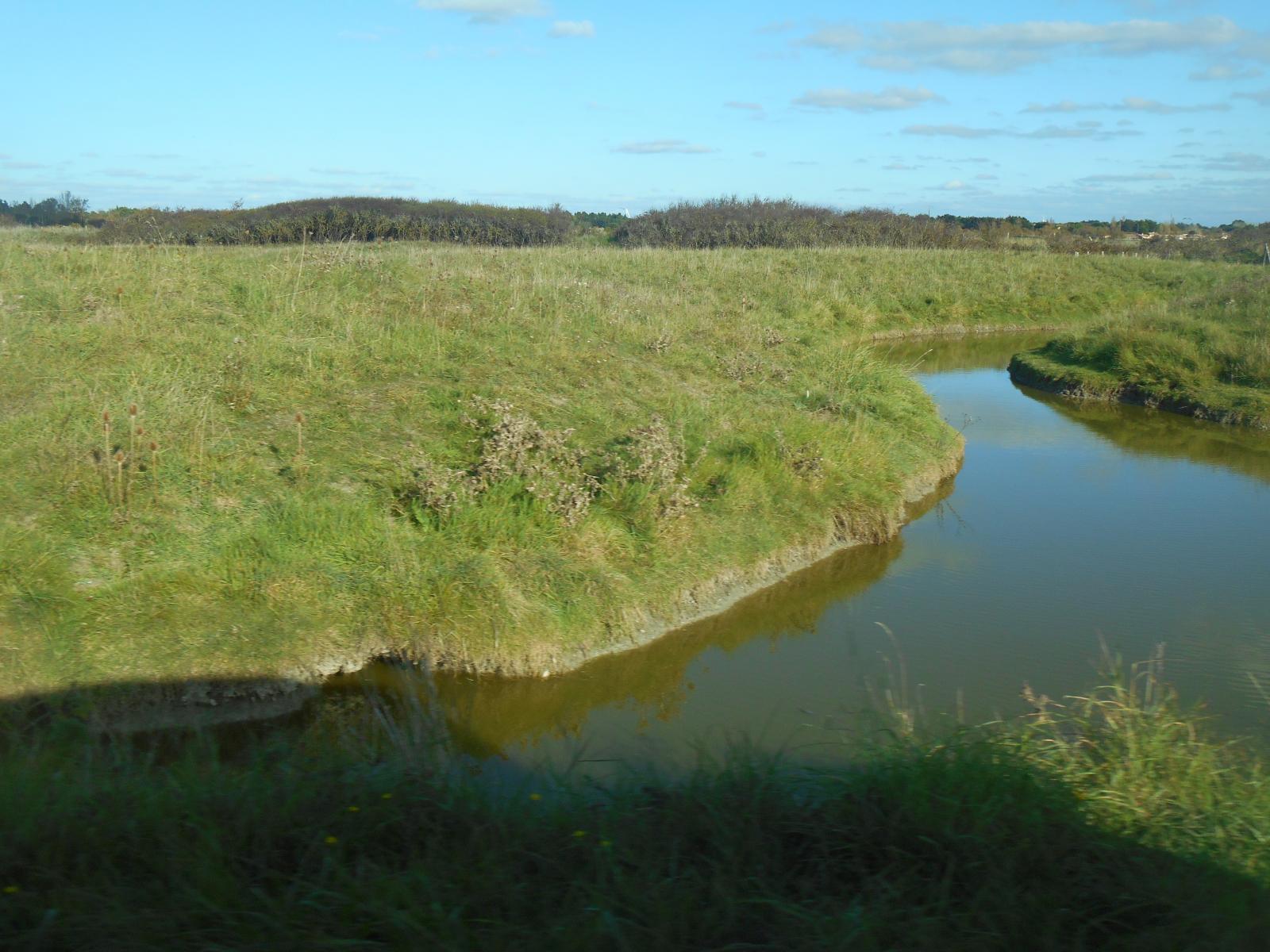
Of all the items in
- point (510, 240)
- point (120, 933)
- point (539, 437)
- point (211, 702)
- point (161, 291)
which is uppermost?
point (510, 240)

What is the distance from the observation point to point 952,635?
7.17 m

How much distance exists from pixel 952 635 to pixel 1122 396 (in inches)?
448

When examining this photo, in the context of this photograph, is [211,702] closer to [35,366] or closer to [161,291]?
[35,366]

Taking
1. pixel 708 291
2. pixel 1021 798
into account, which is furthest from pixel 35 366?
pixel 708 291

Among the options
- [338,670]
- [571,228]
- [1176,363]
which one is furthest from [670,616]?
[571,228]

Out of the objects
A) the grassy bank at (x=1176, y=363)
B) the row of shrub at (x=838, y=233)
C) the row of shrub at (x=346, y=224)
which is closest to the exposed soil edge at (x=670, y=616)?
the grassy bank at (x=1176, y=363)

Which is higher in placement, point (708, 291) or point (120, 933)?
point (708, 291)

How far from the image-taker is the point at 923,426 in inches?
478

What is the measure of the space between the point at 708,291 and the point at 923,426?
711cm

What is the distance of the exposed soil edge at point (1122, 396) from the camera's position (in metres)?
14.9

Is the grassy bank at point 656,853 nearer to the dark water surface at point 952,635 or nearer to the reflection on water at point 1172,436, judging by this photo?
the dark water surface at point 952,635

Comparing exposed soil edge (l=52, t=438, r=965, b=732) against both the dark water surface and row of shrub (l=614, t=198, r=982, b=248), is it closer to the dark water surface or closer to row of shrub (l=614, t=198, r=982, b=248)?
the dark water surface

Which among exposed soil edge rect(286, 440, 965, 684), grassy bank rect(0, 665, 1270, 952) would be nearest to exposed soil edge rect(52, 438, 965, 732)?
exposed soil edge rect(286, 440, 965, 684)

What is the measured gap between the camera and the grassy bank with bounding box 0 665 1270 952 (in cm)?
285
